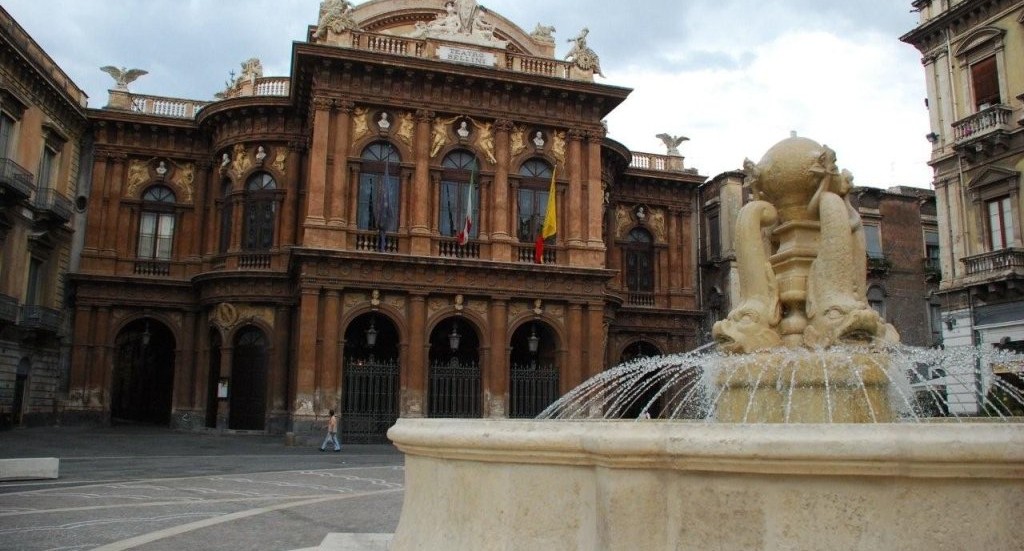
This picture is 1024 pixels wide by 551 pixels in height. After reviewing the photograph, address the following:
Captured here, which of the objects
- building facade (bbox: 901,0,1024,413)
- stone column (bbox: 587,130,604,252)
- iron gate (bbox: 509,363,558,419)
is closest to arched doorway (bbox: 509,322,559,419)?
iron gate (bbox: 509,363,558,419)

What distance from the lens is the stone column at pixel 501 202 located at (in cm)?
2480

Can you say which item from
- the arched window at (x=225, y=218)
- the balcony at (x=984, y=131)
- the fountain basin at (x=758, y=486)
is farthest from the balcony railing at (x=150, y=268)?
the fountain basin at (x=758, y=486)

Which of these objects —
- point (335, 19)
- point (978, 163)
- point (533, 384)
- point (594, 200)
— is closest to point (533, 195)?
point (594, 200)

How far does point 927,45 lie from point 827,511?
26.8 metres

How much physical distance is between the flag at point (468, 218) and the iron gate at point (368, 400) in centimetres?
418

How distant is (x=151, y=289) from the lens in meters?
28.4

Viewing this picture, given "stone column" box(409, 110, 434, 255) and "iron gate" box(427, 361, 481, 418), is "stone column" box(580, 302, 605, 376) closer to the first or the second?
"iron gate" box(427, 361, 481, 418)

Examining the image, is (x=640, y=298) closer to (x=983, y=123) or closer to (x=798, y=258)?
(x=983, y=123)

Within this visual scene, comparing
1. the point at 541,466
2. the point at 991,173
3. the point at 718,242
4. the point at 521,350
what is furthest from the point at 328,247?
the point at 541,466

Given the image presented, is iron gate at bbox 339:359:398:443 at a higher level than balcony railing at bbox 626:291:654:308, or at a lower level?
lower

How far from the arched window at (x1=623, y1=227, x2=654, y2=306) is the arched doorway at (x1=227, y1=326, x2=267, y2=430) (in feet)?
46.3

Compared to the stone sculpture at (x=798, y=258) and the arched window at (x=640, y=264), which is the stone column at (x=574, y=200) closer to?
the arched window at (x=640, y=264)

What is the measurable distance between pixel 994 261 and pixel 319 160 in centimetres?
1911

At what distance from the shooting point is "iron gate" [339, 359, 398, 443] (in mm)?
23078
